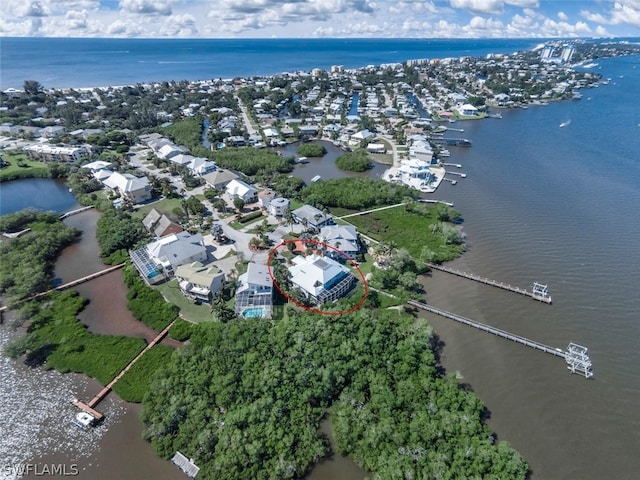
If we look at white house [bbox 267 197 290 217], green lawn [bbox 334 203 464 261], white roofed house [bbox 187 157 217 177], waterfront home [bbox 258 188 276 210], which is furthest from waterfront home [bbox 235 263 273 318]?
white roofed house [bbox 187 157 217 177]

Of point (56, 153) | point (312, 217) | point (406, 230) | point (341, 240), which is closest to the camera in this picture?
point (341, 240)

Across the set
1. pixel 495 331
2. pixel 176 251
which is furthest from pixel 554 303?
pixel 176 251

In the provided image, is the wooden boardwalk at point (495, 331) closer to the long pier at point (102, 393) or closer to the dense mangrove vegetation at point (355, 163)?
the long pier at point (102, 393)

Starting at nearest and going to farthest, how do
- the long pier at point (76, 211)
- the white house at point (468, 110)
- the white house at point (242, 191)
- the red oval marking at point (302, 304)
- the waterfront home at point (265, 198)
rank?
1. the red oval marking at point (302, 304)
2. the waterfront home at point (265, 198)
3. the long pier at point (76, 211)
4. the white house at point (242, 191)
5. the white house at point (468, 110)

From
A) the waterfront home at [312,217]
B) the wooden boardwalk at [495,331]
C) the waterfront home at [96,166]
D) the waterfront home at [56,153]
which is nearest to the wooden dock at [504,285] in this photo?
the wooden boardwalk at [495,331]

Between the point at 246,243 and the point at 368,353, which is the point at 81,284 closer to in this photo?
the point at 246,243

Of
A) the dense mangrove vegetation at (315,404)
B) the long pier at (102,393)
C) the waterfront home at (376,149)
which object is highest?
the waterfront home at (376,149)

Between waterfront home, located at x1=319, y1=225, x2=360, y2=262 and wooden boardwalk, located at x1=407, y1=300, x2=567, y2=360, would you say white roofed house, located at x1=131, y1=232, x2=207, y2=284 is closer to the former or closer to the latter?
waterfront home, located at x1=319, y1=225, x2=360, y2=262

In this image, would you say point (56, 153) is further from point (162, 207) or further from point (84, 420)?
point (84, 420)
